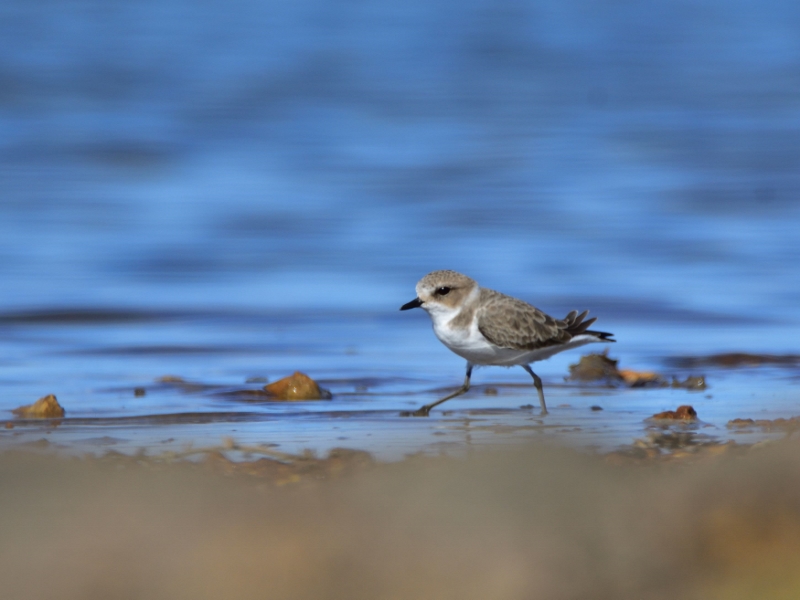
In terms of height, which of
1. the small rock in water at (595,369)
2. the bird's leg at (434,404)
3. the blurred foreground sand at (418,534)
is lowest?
the blurred foreground sand at (418,534)

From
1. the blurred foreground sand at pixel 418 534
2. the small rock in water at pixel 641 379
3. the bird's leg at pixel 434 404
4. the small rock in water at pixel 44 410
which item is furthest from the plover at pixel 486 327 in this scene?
the blurred foreground sand at pixel 418 534

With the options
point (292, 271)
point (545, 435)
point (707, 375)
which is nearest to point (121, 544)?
point (545, 435)

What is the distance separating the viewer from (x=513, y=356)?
5.30 metres

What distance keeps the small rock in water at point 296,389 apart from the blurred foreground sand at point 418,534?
2.48 meters

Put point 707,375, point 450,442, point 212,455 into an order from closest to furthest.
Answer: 1. point 212,455
2. point 450,442
3. point 707,375

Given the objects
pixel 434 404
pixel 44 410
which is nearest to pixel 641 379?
pixel 434 404

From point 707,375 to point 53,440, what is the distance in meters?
3.70

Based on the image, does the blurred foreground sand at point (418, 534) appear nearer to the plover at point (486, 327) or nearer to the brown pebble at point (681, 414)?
the brown pebble at point (681, 414)

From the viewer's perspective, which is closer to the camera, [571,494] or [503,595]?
[503,595]

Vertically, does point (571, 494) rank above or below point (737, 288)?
below

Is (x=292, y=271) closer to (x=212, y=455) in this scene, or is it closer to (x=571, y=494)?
(x=212, y=455)

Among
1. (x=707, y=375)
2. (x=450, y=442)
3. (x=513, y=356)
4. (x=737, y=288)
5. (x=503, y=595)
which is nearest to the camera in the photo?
(x=503, y=595)

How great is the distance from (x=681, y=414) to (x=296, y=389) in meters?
1.88

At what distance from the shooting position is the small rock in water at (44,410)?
15.9ft
